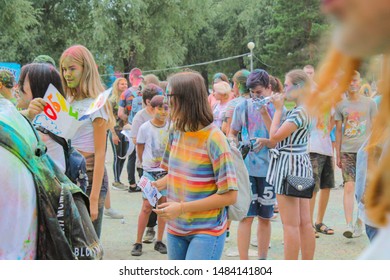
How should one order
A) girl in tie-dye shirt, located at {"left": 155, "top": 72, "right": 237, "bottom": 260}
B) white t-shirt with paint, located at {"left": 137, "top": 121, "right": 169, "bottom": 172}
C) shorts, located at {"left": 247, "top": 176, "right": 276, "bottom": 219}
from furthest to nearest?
white t-shirt with paint, located at {"left": 137, "top": 121, "right": 169, "bottom": 172}
shorts, located at {"left": 247, "top": 176, "right": 276, "bottom": 219}
girl in tie-dye shirt, located at {"left": 155, "top": 72, "right": 237, "bottom": 260}

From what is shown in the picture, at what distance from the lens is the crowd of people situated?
49.1 inches

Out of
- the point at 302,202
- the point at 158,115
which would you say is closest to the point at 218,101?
the point at 158,115

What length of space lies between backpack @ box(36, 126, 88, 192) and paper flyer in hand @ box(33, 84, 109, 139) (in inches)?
1.2

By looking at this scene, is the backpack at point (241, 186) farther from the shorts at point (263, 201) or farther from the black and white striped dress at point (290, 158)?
the shorts at point (263, 201)

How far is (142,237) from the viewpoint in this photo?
5.97 m

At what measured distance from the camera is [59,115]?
10.9ft

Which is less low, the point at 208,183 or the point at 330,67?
the point at 330,67

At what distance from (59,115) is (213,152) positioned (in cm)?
91

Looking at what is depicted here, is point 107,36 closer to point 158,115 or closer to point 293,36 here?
point 293,36

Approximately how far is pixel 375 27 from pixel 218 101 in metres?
7.81

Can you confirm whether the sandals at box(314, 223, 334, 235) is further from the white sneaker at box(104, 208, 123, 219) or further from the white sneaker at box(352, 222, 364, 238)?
the white sneaker at box(104, 208, 123, 219)

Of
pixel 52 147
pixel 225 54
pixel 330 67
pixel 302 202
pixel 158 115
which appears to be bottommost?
pixel 225 54

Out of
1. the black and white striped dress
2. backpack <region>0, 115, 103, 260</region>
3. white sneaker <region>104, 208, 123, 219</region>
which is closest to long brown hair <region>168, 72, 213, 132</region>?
backpack <region>0, 115, 103, 260</region>

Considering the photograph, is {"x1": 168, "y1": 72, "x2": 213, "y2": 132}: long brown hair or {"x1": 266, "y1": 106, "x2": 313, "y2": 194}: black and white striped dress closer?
{"x1": 168, "y1": 72, "x2": 213, "y2": 132}: long brown hair
